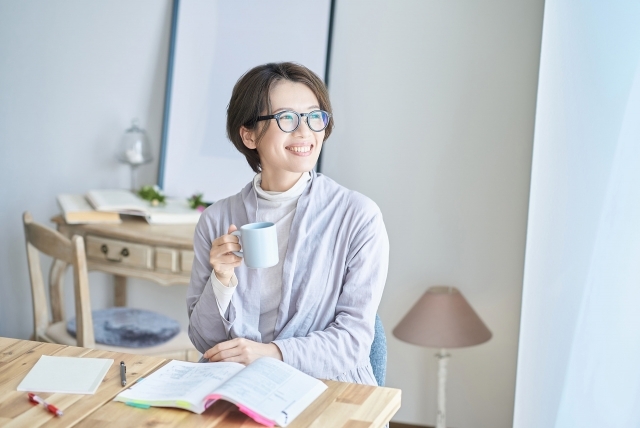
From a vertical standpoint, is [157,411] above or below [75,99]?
below

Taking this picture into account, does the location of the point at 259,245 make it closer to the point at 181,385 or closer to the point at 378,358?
the point at 181,385

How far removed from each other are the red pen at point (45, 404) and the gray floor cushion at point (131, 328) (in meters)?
1.26

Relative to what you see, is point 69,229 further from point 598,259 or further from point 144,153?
point 598,259

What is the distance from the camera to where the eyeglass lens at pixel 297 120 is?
173cm

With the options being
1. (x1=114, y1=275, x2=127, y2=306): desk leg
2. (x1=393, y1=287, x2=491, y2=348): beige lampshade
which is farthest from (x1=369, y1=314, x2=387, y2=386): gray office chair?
(x1=114, y1=275, x2=127, y2=306): desk leg

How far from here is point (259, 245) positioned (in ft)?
4.83

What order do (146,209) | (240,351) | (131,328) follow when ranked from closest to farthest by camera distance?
(240,351), (131,328), (146,209)

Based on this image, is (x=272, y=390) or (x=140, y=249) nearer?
(x=272, y=390)

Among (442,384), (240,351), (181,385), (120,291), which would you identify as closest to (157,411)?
(181,385)

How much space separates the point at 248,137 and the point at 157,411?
0.71 metres

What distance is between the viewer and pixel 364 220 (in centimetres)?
177

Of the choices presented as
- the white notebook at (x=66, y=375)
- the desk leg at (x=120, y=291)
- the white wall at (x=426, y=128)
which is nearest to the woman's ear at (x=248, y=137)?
the white notebook at (x=66, y=375)

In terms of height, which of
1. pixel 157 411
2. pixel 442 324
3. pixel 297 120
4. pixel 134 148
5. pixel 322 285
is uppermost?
pixel 297 120

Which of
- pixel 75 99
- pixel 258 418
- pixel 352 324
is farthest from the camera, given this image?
pixel 75 99
